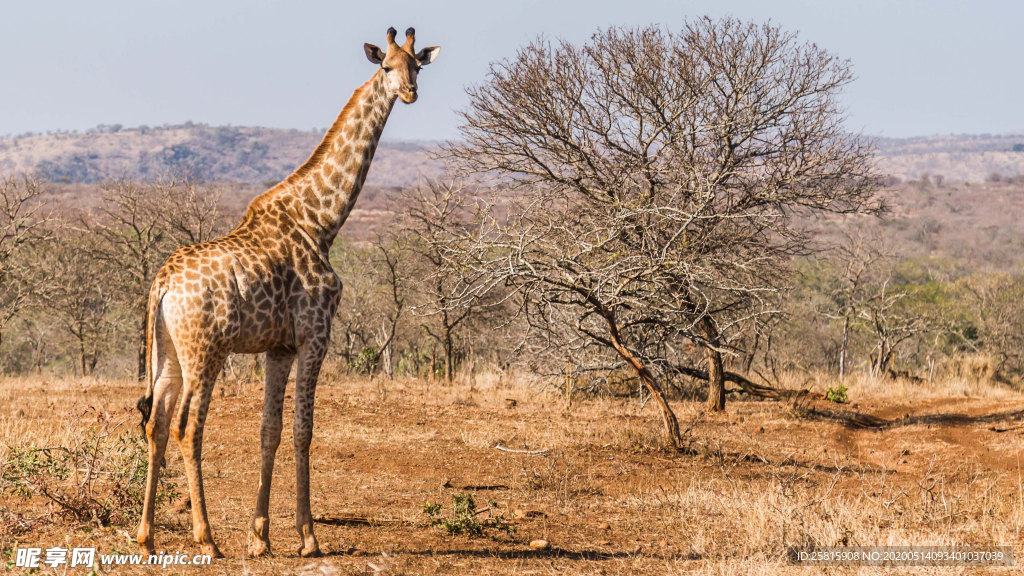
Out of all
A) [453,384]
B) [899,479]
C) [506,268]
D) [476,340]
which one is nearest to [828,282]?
[476,340]

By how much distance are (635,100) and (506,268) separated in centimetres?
718

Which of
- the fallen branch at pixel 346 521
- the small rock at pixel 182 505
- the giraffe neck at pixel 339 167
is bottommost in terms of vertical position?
the small rock at pixel 182 505

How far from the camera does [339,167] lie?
6.48m

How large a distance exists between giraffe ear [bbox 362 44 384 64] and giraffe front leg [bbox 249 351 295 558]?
2.44 m

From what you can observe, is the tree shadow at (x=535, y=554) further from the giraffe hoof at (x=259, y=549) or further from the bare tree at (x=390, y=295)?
the bare tree at (x=390, y=295)

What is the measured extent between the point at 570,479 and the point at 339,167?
4810 mm

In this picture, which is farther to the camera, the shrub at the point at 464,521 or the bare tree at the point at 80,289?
the bare tree at the point at 80,289

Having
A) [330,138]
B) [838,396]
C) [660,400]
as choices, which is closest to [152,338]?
[330,138]

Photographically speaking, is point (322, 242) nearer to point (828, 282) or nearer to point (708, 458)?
point (708, 458)

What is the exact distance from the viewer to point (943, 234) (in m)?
75.8

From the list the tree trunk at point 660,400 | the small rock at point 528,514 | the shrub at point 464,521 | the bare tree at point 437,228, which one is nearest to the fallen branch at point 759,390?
the bare tree at point 437,228

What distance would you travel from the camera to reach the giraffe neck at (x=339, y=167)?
20.9 feet

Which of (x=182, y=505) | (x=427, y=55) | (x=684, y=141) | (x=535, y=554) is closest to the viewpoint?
(x=535, y=554)

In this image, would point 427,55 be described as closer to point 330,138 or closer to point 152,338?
point 330,138
